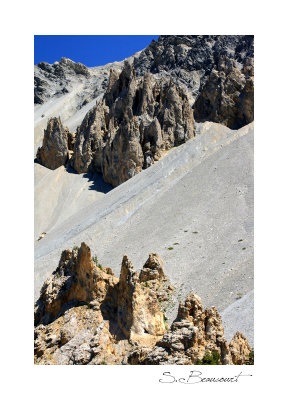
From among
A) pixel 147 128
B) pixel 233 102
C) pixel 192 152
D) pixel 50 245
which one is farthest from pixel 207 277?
pixel 233 102

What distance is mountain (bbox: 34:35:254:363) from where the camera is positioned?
28.8 metres

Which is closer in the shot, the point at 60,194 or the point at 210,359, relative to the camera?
the point at 210,359

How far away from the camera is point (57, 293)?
2258 centimetres

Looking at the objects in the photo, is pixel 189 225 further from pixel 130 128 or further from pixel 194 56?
pixel 194 56

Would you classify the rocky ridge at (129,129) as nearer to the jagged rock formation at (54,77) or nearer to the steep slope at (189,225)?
the steep slope at (189,225)

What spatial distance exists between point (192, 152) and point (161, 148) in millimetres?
10171

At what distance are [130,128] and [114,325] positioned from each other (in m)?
46.2

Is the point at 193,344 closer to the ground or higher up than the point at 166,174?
closer to the ground

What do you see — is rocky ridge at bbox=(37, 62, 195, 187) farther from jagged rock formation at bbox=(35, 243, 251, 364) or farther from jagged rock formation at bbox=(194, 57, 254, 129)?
jagged rock formation at bbox=(35, 243, 251, 364)

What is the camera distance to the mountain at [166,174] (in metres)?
28.8

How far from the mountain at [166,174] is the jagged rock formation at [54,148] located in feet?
0.64

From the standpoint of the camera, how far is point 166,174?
46.8m

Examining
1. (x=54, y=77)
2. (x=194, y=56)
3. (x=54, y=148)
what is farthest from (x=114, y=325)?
(x=54, y=77)
